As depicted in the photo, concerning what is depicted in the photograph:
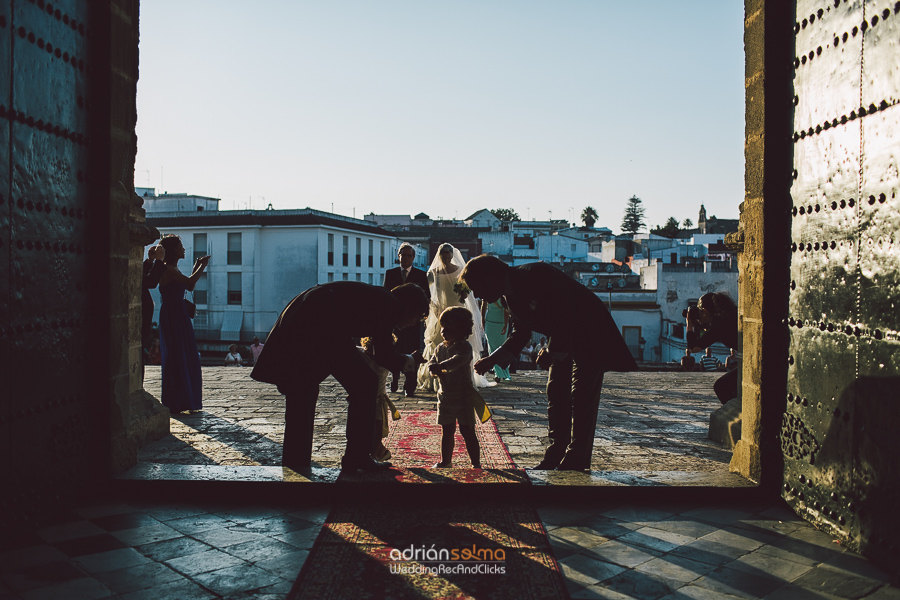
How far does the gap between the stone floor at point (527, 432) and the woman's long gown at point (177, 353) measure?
8.6 inches

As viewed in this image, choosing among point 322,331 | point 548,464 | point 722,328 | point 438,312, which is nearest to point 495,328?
point 438,312

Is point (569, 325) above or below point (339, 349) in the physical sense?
above

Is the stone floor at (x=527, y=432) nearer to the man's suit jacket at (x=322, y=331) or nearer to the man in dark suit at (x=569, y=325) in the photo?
the man in dark suit at (x=569, y=325)

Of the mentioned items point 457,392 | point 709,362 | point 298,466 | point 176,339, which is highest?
point 176,339

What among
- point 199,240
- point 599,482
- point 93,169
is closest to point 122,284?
point 93,169

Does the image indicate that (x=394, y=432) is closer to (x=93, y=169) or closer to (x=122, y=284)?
(x=122, y=284)

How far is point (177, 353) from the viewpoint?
7.03 m

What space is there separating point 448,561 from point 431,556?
4.0 inches

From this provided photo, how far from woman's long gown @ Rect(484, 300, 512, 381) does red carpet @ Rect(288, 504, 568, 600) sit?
19.7ft

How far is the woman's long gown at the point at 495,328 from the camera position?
10.1 meters

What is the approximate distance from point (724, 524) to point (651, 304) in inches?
1241

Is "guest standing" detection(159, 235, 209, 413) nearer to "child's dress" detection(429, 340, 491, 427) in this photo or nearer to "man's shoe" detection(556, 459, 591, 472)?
"child's dress" detection(429, 340, 491, 427)

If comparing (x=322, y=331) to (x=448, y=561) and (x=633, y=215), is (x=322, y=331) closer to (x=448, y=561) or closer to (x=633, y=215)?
(x=448, y=561)

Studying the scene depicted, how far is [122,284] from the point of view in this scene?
468 cm
